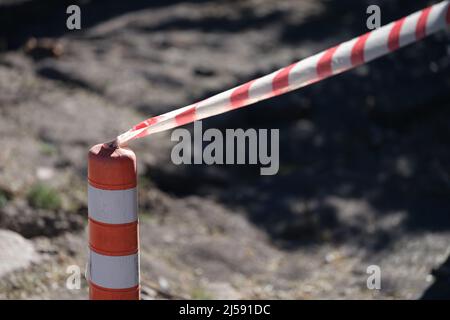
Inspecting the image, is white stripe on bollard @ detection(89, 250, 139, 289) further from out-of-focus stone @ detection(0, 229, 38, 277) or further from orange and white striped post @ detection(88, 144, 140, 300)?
out-of-focus stone @ detection(0, 229, 38, 277)

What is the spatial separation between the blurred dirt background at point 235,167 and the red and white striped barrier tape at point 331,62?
1.41m

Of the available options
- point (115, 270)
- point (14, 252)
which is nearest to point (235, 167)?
point (14, 252)

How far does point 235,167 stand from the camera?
6.87 m

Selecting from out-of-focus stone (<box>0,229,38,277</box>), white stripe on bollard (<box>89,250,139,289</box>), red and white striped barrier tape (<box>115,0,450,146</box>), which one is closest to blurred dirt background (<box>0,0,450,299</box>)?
out-of-focus stone (<box>0,229,38,277</box>)

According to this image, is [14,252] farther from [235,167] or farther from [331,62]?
[235,167]

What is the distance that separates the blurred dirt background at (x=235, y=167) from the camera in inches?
208

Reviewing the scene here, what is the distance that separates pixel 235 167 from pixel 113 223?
138 inches

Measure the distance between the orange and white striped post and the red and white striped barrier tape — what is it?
0.46 ft

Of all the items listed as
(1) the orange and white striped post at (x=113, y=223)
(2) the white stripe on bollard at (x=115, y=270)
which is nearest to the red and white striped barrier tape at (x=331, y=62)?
(1) the orange and white striped post at (x=113, y=223)

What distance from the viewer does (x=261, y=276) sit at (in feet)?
18.2

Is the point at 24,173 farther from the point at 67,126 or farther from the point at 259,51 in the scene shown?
the point at 259,51
